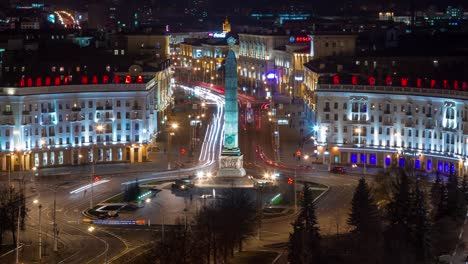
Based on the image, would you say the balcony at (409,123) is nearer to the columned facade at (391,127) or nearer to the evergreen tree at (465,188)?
the columned facade at (391,127)

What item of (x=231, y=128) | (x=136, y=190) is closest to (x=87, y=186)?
(x=136, y=190)

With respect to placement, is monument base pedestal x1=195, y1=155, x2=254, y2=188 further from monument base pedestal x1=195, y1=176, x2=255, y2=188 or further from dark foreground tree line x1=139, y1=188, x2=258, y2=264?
dark foreground tree line x1=139, y1=188, x2=258, y2=264

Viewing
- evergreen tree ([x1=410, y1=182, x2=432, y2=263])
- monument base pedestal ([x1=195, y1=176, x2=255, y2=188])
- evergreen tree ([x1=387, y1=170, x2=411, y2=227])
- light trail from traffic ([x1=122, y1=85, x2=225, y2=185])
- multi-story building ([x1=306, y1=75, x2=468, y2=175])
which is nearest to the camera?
evergreen tree ([x1=410, y1=182, x2=432, y2=263])

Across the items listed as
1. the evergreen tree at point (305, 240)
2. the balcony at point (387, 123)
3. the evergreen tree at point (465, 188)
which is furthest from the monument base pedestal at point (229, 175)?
the evergreen tree at point (305, 240)

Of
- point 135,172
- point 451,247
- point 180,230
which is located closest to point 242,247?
point 180,230

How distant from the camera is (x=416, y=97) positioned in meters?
116

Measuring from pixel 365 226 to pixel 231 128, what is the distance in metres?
28.3

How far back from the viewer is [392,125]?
118m

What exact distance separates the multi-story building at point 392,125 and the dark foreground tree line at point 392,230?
20403 mm

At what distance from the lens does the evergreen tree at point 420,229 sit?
77438mm

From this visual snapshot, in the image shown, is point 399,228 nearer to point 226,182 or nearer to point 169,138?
point 226,182

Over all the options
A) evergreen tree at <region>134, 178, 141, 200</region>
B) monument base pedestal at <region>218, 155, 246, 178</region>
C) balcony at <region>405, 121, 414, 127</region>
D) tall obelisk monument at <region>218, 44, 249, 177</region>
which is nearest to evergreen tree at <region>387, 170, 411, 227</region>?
evergreen tree at <region>134, 178, 141, 200</region>

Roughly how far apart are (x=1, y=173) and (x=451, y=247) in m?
48.0

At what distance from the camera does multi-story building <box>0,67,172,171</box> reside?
115 meters
